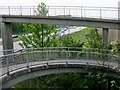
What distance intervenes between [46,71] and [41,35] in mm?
8283

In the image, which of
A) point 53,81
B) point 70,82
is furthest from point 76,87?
point 53,81

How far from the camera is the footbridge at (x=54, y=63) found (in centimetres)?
1545

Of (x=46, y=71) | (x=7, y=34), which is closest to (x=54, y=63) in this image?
(x=46, y=71)

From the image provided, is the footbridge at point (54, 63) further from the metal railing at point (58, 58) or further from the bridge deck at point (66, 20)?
the bridge deck at point (66, 20)

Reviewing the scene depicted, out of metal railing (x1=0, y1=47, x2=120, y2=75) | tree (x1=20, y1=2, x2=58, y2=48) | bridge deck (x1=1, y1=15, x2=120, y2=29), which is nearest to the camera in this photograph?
metal railing (x1=0, y1=47, x2=120, y2=75)

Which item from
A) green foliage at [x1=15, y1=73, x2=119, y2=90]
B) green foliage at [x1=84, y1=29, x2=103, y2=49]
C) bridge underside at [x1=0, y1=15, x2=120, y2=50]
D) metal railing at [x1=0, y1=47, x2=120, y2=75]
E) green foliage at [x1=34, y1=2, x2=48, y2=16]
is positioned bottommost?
green foliage at [x1=15, y1=73, x2=119, y2=90]

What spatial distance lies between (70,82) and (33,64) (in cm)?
450

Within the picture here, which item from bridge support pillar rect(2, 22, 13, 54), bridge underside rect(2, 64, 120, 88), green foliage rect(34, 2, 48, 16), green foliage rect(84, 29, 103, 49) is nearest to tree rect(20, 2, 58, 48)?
green foliage rect(34, 2, 48, 16)

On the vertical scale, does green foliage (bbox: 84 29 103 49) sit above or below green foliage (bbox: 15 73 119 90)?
above

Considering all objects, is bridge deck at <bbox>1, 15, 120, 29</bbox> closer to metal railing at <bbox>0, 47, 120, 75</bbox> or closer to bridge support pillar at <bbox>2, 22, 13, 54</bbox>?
bridge support pillar at <bbox>2, 22, 13, 54</bbox>

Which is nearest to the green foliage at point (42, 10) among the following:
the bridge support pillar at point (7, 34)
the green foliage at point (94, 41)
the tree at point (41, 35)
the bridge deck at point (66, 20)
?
the tree at point (41, 35)

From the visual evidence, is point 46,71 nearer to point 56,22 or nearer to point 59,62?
point 59,62

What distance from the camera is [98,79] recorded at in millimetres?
18219

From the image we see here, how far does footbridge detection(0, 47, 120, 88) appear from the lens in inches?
608
